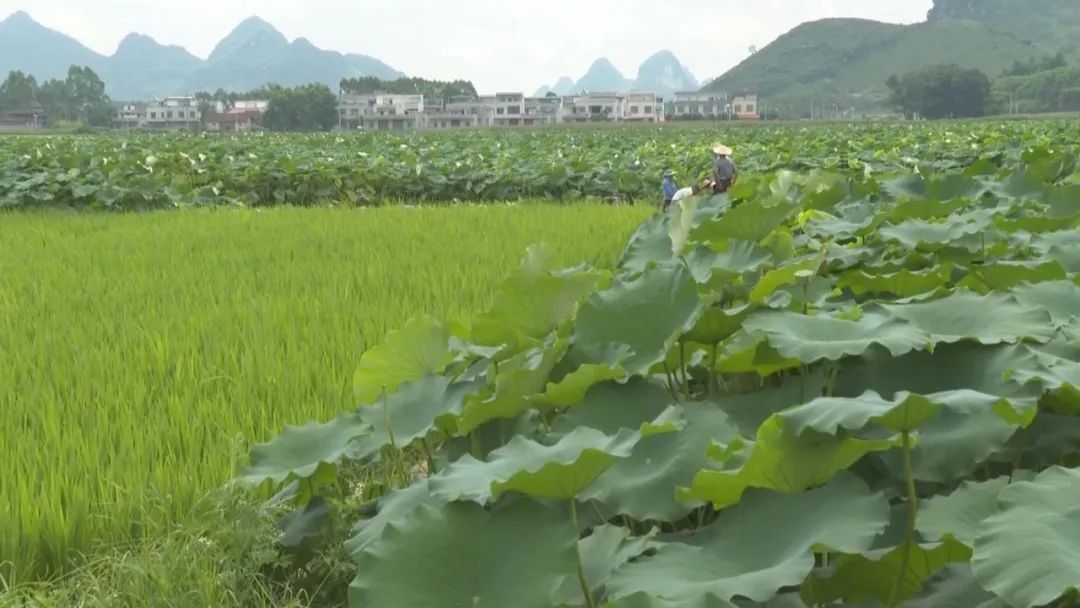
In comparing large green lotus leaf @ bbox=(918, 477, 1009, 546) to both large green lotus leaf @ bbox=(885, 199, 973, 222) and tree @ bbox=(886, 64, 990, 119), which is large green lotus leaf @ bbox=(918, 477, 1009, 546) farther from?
tree @ bbox=(886, 64, 990, 119)

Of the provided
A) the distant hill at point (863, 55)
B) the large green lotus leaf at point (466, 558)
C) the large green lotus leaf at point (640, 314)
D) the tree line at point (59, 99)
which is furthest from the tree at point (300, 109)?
the large green lotus leaf at point (466, 558)

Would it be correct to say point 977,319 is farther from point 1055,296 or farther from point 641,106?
point 641,106

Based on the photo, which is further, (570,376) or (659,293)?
(659,293)

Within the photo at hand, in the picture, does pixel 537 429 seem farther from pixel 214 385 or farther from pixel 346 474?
pixel 214 385

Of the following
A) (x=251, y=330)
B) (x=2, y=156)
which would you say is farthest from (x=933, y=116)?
(x=251, y=330)

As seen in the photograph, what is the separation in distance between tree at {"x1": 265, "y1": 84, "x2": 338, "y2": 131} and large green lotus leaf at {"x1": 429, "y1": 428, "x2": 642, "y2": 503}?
176 feet

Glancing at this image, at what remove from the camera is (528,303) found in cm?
159

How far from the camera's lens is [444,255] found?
15.7 feet

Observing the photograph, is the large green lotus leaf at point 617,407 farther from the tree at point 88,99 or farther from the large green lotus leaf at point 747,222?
the tree at point 88,99

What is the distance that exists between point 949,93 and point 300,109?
123 feet

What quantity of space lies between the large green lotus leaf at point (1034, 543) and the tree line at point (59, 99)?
6792 cm

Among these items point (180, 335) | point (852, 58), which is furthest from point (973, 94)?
point (180, 335)

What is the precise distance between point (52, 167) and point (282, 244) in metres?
5.66

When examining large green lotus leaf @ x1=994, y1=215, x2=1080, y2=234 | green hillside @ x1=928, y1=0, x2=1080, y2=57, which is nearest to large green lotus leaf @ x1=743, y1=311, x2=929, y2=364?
large green lotus leaf @ x1=994, y1=215, x2=1080, y2=234
